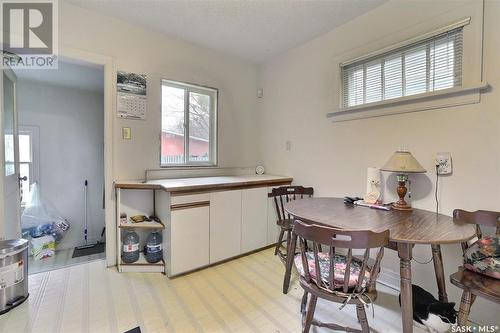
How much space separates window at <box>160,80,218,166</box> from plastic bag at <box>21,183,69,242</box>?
7.47 ft

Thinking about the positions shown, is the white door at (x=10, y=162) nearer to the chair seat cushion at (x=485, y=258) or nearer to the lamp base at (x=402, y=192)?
the lamp base at (x=402, y=192)

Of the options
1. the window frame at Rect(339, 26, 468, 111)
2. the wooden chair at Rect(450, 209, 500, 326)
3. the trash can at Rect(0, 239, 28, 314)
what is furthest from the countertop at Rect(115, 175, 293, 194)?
the wooden chair at Rect(450, 209, 500, 326)

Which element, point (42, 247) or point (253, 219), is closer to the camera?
point (253, 219)

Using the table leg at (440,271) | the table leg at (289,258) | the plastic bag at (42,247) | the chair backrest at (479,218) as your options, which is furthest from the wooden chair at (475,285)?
the plastic bag at (42,247)

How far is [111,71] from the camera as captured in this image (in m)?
2.43

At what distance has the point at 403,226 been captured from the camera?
148cm

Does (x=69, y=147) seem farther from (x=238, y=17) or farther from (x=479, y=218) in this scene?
(x=479, y=218)

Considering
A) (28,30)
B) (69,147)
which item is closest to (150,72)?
(28,30)

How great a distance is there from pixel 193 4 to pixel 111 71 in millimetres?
1058

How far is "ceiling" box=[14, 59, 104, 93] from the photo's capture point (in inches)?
121

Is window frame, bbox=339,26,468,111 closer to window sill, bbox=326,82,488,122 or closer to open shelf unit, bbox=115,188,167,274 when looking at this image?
window sill, bbox=326,82,488,122

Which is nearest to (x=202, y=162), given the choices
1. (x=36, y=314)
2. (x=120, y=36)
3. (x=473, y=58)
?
(x=120, y=36)

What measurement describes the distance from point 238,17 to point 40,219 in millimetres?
3964

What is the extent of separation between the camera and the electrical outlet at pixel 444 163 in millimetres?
1812
